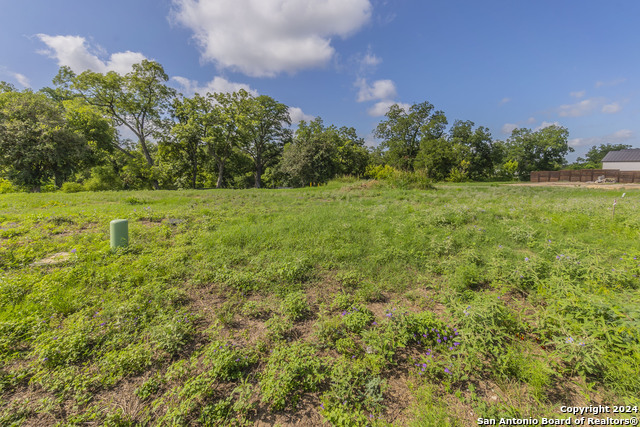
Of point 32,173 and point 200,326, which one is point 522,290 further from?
point 32,173

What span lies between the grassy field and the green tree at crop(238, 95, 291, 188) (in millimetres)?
26379

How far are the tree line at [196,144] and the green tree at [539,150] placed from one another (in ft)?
0.58

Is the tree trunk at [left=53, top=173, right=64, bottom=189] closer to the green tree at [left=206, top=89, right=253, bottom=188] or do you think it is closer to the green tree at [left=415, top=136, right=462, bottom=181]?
the green tree at [left=206, top=89, right=253, bottom=188]

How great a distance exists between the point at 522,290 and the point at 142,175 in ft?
110

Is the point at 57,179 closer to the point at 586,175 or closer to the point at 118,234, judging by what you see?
the point at 118,234

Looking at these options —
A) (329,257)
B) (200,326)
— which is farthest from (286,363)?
(329,257)

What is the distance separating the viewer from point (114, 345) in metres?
2.42

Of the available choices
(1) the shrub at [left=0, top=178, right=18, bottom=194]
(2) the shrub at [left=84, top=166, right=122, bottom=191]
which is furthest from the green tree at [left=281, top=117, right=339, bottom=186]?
(1) the shrub at [left=0, top=178, right=18, bottom=194]

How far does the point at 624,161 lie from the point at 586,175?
2456 cm

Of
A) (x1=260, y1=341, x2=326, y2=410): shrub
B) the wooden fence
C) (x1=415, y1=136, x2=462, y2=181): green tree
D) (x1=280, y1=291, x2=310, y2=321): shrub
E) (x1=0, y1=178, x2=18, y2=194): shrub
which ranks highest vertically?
(x1=415, y1=136, x2=462, y2=181): green tree

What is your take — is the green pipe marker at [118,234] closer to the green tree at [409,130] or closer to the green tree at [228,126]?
the green tree at [228,126]

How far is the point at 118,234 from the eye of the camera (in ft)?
15.5

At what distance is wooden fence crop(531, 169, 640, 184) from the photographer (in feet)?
82.2

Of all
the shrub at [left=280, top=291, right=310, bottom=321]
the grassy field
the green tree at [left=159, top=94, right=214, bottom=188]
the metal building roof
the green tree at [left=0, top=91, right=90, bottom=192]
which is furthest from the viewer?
the metal building roof
